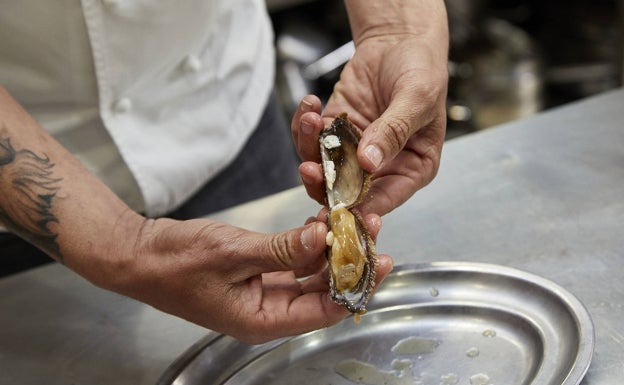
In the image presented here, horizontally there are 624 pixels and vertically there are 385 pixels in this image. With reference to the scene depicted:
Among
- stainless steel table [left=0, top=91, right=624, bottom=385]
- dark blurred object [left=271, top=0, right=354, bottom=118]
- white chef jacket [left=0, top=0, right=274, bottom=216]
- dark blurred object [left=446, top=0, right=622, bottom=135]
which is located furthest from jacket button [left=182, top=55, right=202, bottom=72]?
dark blurred object [left=446, top=0, right=622, bottom=135]

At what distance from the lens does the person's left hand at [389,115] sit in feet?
2.60

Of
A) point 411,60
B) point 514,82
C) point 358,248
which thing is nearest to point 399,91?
point 411,60

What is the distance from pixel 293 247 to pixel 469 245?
32 centimetres

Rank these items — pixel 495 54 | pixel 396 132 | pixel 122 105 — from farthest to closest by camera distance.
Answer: pixel 495 54 → pixel 122 105 → pixel 396 132

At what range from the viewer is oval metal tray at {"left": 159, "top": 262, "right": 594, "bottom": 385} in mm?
740

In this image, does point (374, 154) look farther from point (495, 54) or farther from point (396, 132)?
point (495, 54)

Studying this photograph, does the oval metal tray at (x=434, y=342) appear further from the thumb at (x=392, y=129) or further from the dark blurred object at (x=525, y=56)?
the dark blurred object at (x=525, y=56)

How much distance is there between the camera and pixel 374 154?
758 millimetres

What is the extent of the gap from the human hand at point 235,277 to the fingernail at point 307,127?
4.9 inches

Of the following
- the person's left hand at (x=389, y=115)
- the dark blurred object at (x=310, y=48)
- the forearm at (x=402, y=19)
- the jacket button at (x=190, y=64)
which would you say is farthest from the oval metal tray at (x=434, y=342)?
the dark blurred object at (x=310, y=48)

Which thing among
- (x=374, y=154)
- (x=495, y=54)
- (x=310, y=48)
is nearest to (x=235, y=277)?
(x=374, y=154)

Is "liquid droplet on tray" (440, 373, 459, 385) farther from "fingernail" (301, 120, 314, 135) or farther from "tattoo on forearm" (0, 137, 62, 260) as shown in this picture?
"tattoo on forearm" (0, 137, 62, 260)

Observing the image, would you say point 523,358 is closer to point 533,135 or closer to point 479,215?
point 479,215

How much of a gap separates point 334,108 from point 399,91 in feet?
0.44
